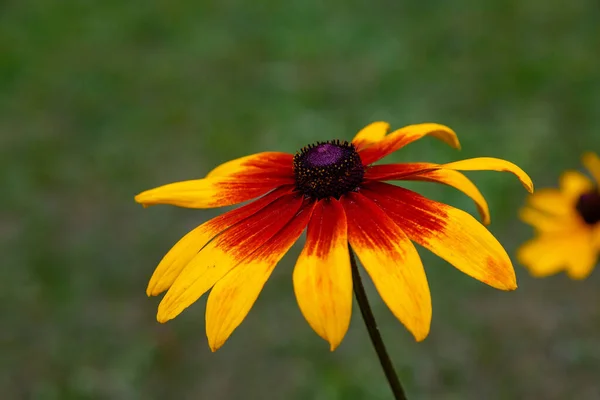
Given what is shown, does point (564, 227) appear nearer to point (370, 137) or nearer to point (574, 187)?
point (574, 187)

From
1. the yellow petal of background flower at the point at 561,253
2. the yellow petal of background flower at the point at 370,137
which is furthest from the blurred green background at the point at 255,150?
the yellow petal of background flower at the point at 370,137

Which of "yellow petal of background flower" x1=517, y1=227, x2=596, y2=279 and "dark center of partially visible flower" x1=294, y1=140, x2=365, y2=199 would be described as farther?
"yellow petal of background flower" x1=517, y1=227, x2=596, y2=279

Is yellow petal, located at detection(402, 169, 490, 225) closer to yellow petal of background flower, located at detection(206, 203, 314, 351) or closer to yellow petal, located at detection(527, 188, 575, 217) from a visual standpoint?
yellow petal of background flower, located at detection(206, 203, 314, 351)

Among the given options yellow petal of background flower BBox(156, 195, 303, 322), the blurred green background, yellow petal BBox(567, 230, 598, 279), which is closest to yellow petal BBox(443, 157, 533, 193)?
yellow petal of background flower BBox(156, 195, 303, 322)

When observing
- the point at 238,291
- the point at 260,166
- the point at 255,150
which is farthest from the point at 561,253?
the point at 255,150

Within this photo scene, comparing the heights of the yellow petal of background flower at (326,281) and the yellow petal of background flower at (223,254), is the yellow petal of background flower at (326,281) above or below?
below

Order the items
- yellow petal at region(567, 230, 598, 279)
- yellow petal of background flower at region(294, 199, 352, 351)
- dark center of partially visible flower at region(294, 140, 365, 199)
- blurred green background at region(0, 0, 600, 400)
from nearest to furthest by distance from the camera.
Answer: yellow petal of background flower at region(294, 199, 352, 351) < dark center of partially visible flower at region(294, 140, 365, 199) < yellow petal at region(567, 230, 598, 279) < blurred green background at region(0, 0, 600, 400)

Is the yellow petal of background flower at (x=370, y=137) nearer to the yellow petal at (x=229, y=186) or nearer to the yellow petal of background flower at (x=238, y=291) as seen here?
the yellow petal at (x=229, y=186)

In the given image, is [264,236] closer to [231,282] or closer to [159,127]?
[231,282]
